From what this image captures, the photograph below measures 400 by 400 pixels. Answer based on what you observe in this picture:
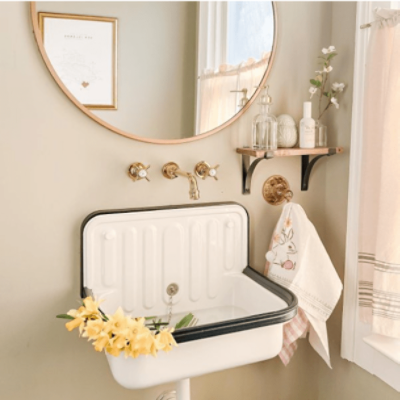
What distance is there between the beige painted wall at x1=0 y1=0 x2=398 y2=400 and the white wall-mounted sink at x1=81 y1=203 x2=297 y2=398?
62 millimetres

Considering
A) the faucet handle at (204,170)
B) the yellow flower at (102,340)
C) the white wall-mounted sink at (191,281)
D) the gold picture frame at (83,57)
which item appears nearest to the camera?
the yellow flower at (102,340)

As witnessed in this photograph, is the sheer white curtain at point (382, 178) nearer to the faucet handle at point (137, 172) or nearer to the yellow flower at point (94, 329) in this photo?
the faucet handle at point (137, 172)

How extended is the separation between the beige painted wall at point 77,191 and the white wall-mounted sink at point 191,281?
62 millimetres

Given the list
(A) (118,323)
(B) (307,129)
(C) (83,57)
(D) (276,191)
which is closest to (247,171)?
(D) (276,191)

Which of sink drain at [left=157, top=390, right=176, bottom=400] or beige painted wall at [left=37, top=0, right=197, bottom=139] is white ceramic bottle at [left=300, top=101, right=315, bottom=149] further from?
sink drain at [left=157, top=390, right=176, bottom=400]

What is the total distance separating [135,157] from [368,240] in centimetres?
84

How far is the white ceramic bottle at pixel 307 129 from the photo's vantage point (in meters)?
1.87

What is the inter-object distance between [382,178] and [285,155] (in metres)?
0.34

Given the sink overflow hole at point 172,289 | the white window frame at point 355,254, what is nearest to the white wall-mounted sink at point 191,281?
the sink overflow hole at point 172,289

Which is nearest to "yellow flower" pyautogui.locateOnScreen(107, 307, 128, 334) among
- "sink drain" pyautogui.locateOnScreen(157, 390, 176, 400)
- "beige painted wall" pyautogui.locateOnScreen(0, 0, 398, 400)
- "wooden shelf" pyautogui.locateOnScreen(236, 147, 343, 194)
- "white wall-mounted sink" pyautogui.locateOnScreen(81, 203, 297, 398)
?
"white wall-mounted sink" pyautogui.locateOnScreen(81, 203, 297, 398)

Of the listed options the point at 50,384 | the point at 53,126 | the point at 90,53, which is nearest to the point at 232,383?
the point at 50,384

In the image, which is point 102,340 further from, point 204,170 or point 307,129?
point 307,129

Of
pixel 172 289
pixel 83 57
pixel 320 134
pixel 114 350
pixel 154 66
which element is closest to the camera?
pixel 114 350

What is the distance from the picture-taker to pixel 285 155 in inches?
71.4
